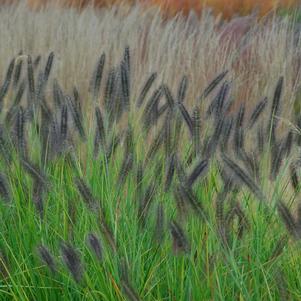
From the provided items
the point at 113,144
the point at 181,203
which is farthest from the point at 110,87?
the point at 181,203

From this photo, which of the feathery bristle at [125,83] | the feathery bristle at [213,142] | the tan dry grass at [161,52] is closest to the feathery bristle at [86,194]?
the feathery bristle at [213,142]

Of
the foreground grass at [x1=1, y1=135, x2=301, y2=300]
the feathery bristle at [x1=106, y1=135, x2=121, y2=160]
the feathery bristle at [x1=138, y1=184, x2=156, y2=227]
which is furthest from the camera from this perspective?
the feathery bristle at [x1=106, y1=135, x2=121, y2=160]

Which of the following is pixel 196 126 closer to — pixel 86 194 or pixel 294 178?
pixel 294 178

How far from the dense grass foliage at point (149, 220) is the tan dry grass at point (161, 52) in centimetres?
232

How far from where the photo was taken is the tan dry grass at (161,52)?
5.52m

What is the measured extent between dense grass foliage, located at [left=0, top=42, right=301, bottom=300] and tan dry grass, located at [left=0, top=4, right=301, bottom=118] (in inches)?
91.2

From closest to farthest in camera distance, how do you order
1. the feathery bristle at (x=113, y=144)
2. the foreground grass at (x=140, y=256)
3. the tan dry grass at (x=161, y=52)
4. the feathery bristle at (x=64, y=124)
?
the foreground grass at (x=140, y=256) < the feathery bristle at (x=64, y=124) < the feathery bristle at (x=113, y=144) < the tan dry grass at (x=161, y=52)

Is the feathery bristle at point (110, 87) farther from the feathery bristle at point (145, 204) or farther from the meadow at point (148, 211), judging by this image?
the feathery bristle at point (145, 204)

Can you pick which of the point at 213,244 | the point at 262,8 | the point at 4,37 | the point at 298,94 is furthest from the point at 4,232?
the point at 262,8

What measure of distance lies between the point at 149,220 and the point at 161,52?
3.65 metres

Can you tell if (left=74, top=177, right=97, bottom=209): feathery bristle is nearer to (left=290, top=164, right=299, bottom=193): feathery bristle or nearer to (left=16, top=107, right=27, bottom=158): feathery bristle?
(left=16, top=107, right=27, bottom=158): feathery bristle

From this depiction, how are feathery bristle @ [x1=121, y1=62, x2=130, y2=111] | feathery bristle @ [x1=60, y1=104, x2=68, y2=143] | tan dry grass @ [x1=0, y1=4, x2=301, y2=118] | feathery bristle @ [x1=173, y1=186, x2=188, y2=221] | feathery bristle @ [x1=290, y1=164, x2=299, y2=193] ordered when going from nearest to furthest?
1. feathery bristle @ [x1=173, y1=186, x2=188, y2=221]
2. feathery bristle @ [x1=290, y1=164, x2=299, y2=193]
3. feathery bristle @ [x1=60, y1=104, x2=68, y2=143]
4. feathery bristle @ [x1=121, y1=62, x2=130, y2=111]
5. tan dry grass @ [x1=0, y1=4, x2=301, y2=118]

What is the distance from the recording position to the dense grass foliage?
200cm

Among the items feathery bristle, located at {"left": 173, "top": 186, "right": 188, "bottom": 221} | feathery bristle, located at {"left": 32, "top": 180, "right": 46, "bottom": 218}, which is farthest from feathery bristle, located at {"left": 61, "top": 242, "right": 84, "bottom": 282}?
feathery bristle, located at {"left": 32, "top": 180, "right": 46, "bottom": 218}
